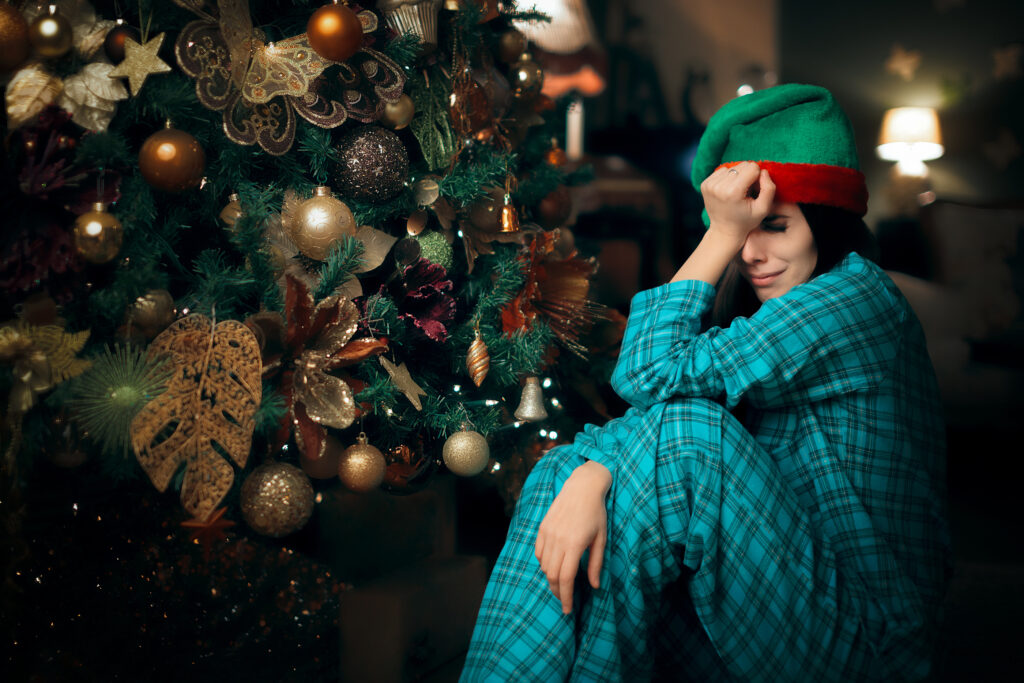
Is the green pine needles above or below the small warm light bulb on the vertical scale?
below

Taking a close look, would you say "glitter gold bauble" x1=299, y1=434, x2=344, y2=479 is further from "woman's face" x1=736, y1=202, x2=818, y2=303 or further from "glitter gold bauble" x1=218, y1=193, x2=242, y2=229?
"woman's face" x1=736, y1=202, x2=818, y2=303

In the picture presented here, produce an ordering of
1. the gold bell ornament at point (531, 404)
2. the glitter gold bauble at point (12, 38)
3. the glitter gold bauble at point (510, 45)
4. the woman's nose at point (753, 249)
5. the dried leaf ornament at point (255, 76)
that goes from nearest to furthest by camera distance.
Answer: the glitter gold bauble at point (12, 38), the dried leaf ornament at point (255, 76), the woman's nose at point (753, 249), the gold bell ornament at point (531, 404), the glitter gold bauble at point (510, 45)

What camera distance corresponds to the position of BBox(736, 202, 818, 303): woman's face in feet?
2.92

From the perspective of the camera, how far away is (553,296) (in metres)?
1.08

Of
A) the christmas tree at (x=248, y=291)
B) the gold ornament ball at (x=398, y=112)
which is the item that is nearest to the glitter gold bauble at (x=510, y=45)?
the christmas tree at (x=248, y=291)

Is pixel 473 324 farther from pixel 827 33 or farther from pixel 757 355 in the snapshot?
pixel 827 33

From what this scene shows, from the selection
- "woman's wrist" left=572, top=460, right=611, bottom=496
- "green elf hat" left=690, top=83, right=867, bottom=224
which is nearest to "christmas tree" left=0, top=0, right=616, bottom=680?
"woman's wrist" left=572, top=460, right=611, bottom=496

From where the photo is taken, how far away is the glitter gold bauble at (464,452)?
3.06 ft

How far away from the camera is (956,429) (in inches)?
90.9

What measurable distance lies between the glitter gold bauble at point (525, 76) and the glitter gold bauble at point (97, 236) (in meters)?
0.66

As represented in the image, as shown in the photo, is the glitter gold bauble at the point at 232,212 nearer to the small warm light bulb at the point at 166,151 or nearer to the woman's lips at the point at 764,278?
the small warm light bulb at the point at 166,151

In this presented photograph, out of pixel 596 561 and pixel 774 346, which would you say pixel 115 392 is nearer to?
pixel 596 561

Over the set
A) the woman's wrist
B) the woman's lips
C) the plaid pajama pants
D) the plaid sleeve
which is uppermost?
the woman's lips

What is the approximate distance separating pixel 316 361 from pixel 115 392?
0.20 metres
